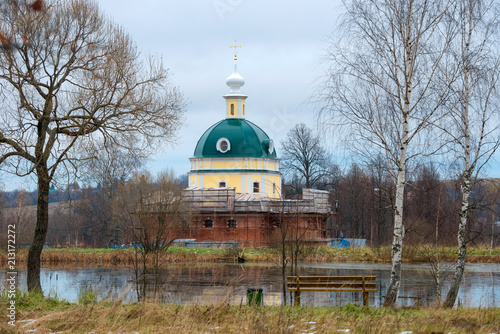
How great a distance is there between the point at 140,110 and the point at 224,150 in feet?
126

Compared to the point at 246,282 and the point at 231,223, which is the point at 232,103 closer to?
the point at 231,223

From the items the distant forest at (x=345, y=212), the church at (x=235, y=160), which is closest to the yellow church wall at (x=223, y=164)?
the church at (x=235, y=160)

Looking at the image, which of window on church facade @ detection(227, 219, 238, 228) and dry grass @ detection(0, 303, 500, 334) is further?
window on church facade @ detection(227, 219, 238, 228)

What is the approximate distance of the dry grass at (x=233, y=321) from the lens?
36.2ft

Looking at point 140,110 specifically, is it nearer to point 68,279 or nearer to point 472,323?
point 472,323

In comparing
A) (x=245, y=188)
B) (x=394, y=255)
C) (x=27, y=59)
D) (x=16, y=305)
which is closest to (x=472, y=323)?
(x=394, y=255)

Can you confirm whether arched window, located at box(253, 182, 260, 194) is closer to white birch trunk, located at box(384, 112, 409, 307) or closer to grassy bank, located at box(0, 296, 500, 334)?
white birch trunk, located at box(384, 112, 409, 307)

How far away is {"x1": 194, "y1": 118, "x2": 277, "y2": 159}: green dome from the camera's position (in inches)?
2189

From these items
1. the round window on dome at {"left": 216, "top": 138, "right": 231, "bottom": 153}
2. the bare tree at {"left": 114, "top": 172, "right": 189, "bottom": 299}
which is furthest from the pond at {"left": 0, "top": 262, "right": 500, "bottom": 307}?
the round window on dome at {"left": 216, "top": 138, "right": 231, "bottom": 153}

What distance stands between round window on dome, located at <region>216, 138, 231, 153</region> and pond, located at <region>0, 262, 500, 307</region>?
21.4 m

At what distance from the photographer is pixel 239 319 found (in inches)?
473

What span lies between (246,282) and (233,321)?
13.5 metres

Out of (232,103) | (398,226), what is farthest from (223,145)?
(398,226)

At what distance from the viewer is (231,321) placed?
471 inches
